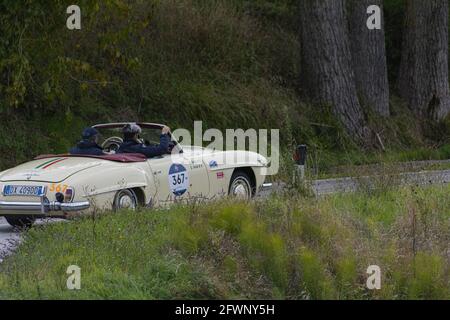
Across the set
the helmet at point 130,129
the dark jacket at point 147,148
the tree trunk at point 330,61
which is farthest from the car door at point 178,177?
the tree trunk at point 330,61

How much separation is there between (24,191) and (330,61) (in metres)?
14.5

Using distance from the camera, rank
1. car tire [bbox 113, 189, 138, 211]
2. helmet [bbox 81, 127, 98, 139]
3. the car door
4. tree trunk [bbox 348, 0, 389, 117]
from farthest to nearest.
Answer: tree trunk [bbox 348, 0, 389, 117] → helmet [bbox 81, 127, 98, 139] → the car door → car tire [bbox 113, 189, 138, 211]

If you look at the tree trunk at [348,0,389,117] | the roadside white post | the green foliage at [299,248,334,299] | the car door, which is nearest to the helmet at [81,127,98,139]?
the car door

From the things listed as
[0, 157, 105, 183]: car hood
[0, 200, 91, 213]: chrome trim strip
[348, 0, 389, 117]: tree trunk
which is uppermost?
[348, 0, 389, 117]: tree trunk

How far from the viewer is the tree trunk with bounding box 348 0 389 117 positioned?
27.3 metres

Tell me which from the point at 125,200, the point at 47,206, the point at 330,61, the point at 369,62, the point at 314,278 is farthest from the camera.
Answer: the point at 369,62

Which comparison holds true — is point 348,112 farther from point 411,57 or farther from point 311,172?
point 311,172

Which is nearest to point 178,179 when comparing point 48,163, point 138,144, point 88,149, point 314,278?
point 138,144

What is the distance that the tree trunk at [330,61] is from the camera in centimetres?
2528

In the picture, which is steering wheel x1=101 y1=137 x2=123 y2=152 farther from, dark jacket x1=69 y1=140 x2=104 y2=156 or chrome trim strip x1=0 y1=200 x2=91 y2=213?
chrome trim strip x1=0 y1=200 x2=91 y2=213

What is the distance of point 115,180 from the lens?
12.7 m

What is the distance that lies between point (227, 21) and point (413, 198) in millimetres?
15163

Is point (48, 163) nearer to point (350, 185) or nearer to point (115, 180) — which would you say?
point (115, 180)
